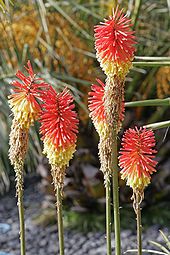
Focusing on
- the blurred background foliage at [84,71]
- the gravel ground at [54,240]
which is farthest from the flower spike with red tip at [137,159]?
the blurred background foliage at [84,71]

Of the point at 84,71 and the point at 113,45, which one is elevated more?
the point at 84,71

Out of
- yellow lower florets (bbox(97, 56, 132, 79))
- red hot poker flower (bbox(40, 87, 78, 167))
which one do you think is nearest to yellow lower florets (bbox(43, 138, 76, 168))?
red hot poker flower (bbox(40, 87, 78, 167))

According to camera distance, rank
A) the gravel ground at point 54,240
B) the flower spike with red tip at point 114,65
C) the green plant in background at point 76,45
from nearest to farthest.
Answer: the flower spike with red tip at point 114,65
the gravel ground at point 54,240
the green plant in background at point 76,45

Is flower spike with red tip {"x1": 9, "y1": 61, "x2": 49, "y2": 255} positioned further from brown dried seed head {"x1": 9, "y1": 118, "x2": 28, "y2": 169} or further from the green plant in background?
the green plant in background

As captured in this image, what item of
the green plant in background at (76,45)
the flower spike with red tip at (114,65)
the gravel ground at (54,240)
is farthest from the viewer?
the green plant in background at (76,45)

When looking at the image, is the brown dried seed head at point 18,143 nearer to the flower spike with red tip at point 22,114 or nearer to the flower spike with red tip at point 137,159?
the flower spike with red tip at point 22,114

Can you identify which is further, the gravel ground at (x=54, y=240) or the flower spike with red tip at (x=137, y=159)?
the gravel ground at (x=54, y=240)

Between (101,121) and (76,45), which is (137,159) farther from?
(76,45)

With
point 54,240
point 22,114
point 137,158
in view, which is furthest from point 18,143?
point 54,240
